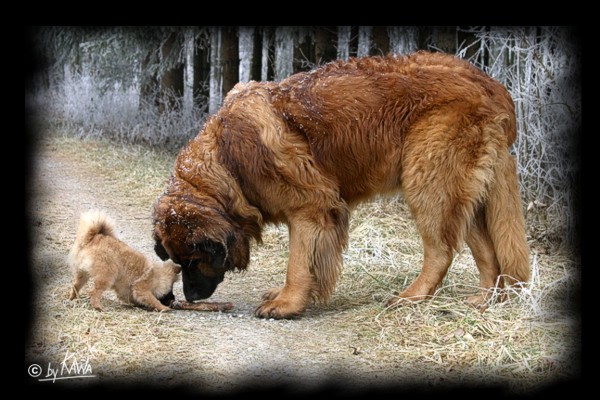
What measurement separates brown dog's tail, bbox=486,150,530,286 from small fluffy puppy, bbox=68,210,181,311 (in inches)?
104

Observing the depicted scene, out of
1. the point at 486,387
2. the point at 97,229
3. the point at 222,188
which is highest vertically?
the point at 222,188

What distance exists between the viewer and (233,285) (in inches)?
257

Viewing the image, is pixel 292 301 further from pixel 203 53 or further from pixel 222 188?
pixel 203 53

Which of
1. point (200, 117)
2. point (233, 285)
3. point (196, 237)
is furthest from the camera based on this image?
point (200, 117)

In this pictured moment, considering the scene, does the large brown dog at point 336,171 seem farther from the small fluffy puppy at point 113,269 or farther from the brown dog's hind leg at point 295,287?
the small fluffy puppy at point 113,269

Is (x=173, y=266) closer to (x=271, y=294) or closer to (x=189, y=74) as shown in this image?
(x=271, y=294)

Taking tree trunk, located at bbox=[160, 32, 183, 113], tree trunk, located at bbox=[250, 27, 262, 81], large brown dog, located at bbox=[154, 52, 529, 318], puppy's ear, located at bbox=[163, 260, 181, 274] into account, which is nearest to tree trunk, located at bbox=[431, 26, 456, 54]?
large brown dog, located at bbox=[154, 52, 529, 318]

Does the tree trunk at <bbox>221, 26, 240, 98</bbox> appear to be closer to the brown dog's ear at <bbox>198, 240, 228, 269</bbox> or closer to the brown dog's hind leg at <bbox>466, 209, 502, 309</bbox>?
the brown dog's ear at <bbox>198, 240, 228, 269</bbox>

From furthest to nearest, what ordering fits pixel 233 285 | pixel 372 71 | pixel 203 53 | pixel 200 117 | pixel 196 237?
1. pixel 203 53
2. pixel 200 117
3. pixel 233 285
4. pixel 372 71
5. pixel 196 237

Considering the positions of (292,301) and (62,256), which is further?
(62,256)

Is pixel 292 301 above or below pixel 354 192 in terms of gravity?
below

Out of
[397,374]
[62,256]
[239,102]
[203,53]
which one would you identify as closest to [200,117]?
[203,53]

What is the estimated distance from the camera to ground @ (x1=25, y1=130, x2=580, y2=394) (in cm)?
418

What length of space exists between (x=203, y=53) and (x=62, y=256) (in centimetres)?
885
